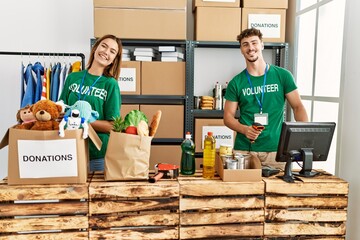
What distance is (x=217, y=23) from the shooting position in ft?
9.78

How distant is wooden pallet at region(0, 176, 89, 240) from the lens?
1400 millimetres

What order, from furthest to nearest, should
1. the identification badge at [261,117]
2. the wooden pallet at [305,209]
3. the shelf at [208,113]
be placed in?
the shelf at [208,113]
the identification badge at [261,117]
the wooden pallet at [305,209]

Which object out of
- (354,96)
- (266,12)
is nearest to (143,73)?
(266,12)

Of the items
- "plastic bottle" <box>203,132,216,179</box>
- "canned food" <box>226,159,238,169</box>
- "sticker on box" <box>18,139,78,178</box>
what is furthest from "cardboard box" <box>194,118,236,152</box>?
"sticker on box" <box>18,139,78,178</box>

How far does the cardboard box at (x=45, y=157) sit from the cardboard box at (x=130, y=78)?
1.57m

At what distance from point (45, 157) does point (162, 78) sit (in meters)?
1.72

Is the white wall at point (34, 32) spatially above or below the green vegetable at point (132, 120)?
above

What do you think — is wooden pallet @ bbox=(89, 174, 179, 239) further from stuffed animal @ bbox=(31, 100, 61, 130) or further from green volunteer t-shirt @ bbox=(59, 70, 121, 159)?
green volunteer t-shirt @ bbox=(59, 70, 121, 159)

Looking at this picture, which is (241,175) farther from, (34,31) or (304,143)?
(34,31)

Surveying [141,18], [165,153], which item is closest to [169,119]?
[165,153]

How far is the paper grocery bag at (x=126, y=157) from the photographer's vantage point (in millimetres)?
1445

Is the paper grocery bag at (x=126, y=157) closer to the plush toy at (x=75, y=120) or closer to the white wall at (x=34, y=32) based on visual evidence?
the plush toy at (x=75, y=120)

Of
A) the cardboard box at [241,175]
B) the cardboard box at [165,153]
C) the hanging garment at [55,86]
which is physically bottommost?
the cardboard box at [165,153]

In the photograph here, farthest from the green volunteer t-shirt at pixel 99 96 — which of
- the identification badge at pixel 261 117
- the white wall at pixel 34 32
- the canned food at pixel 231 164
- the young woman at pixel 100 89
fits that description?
the white wall at pixel 34 32
